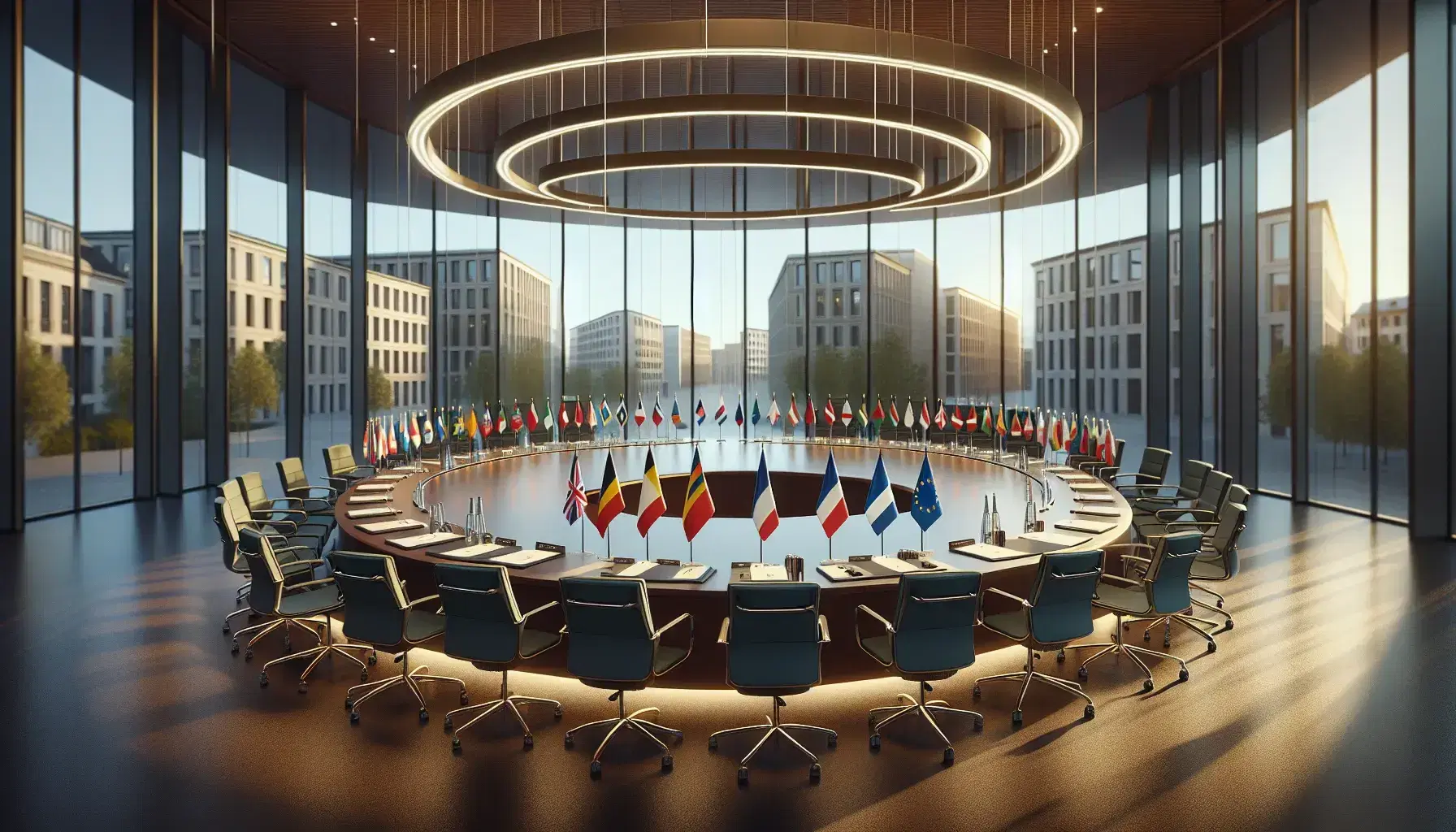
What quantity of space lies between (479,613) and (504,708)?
0.70 metres

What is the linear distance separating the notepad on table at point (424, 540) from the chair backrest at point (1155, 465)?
23.5 feet

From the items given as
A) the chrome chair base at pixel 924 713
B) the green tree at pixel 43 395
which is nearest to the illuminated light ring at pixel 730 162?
the chrome chair base at pixel 924 713

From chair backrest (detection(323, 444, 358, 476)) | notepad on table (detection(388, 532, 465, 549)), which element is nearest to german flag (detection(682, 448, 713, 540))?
notepad on table (detection(388, 532, 465, 549))

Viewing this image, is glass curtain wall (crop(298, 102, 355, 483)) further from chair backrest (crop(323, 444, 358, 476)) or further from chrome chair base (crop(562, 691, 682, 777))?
chrome chair base (crop(562, 691, 682, 777))

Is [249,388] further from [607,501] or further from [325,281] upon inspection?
[607,501]

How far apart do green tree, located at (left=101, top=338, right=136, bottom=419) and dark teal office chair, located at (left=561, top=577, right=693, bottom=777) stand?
971 centimetres

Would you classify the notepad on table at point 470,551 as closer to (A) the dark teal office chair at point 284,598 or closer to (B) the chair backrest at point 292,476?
(A) the dark teal office chair at point 284,598

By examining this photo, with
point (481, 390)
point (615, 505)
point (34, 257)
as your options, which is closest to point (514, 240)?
point (481, 390)

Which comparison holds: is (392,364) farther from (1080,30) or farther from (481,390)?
(1080,30)

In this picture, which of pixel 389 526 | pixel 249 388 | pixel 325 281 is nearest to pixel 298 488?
pixel 389 526

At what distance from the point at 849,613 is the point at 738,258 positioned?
479 inches

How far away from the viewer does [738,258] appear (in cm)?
1641

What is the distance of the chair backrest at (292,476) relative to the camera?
27.7 feet

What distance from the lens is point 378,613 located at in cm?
472
